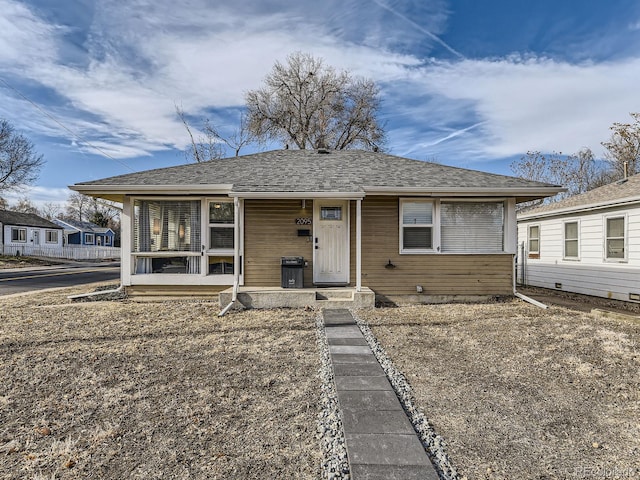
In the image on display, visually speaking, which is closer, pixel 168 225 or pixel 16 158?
pixel 168 225

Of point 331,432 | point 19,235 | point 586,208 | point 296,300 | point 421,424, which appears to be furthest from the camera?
point 19,235

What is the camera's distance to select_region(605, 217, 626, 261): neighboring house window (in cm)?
837

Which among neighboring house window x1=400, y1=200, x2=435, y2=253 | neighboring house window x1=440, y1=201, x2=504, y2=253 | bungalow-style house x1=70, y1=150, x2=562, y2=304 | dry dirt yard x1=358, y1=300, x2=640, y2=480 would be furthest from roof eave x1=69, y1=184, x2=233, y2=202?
neighboring house window x1=440, y1=201, x2=504, y2=253

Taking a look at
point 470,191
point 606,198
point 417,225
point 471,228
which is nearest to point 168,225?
point 417,225

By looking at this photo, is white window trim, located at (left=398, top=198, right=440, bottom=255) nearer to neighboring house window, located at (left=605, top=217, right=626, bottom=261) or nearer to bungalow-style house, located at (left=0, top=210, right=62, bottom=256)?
neighboring house window, located at (left=605, top=217, right=626, bottom=261)

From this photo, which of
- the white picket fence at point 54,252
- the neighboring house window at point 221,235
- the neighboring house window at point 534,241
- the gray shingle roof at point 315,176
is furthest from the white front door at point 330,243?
the white picket fence at point 54,252

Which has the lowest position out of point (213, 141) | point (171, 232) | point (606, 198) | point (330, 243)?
point (330, 243)

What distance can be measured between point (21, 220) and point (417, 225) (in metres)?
36.7

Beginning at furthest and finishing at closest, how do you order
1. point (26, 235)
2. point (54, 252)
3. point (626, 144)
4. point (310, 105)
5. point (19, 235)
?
point (26, 235) → point (19, 235) → point (54, 252) → point (310, 105) → point (626, 144)

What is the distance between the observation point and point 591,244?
919 centimetres

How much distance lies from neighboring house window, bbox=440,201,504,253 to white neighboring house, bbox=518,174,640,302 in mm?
3006

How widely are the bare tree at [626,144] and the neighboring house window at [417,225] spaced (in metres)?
19.9

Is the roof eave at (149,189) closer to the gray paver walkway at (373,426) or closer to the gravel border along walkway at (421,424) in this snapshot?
the gray paver walkway at (373,426)

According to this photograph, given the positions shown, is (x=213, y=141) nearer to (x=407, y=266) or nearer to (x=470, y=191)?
(x=407, y=266)
